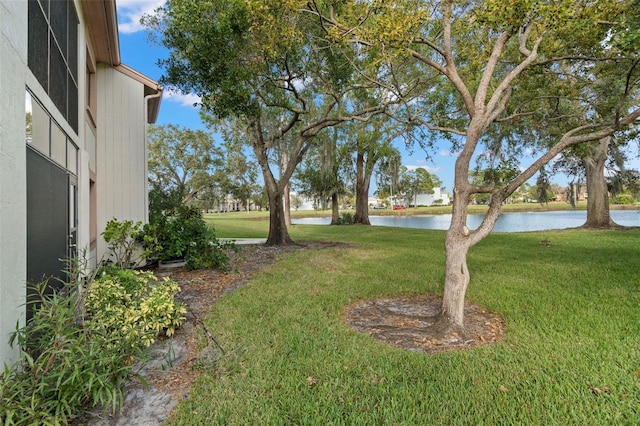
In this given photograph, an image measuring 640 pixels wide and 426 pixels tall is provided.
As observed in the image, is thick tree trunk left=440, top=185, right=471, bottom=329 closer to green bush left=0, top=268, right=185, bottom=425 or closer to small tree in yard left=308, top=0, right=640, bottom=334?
small tree in yard left=308, top=0, right=640, bottom=334

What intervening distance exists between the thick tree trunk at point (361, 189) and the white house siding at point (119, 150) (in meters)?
14.5

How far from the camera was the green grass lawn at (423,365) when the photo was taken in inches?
83.5

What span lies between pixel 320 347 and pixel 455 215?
218cm

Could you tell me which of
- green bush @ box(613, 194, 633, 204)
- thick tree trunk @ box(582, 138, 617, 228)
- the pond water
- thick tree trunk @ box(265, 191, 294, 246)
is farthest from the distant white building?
thick tree trunk @ box(265, 191, 294, 246)

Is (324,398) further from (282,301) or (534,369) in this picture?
(282,301)

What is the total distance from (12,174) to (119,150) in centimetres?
536

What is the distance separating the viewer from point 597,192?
47.3 ft

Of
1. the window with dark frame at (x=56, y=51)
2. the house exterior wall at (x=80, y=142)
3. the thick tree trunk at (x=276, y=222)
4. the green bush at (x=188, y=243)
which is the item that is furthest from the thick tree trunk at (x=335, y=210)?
the window with dark frame at (x=56, y=51)

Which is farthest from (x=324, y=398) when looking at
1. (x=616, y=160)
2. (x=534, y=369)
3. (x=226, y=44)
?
(x=616, y=160)

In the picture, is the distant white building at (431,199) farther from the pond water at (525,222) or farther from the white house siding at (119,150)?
the white house siding at (119,150)

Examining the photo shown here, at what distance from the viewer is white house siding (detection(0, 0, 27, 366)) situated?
5.81 ft

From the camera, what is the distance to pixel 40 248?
8.18 ft

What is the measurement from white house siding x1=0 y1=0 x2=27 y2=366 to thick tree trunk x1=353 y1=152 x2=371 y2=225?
18439 mm

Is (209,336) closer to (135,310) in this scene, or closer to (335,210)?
(135,310)
